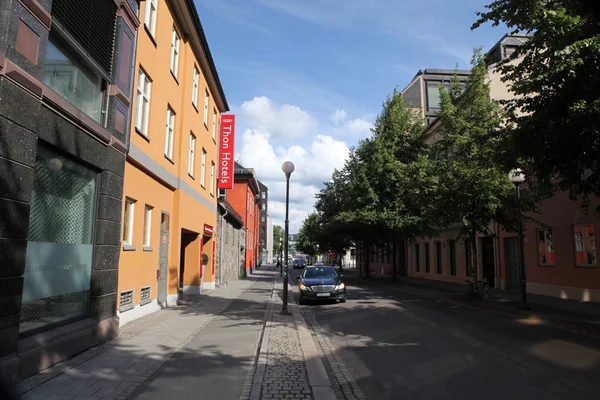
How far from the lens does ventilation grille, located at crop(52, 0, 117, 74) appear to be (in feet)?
21.8

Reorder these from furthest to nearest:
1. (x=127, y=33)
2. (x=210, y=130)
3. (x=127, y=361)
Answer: (x=210, y=130) → (x=127, y=33) → (x=127, y=361)

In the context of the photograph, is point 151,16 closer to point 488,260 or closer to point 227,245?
point 227,245

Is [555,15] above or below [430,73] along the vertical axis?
below

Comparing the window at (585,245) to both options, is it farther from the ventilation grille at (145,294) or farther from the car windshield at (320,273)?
the ventilation grille at (145,294)

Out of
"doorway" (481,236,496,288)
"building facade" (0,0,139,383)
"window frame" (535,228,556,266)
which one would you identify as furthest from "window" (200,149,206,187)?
"doorway" (481,236,496,288)

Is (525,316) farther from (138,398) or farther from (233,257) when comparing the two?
(233,257)

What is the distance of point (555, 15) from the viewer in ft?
27.4

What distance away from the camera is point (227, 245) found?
26484mm

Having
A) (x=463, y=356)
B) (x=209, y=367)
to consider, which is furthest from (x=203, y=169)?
(x=463, y=356)

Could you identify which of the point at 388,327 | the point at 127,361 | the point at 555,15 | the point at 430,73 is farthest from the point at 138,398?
the point at 430,73

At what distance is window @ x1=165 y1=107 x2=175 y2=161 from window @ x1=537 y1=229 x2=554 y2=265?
14.8m

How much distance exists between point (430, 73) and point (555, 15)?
3487 centimetres

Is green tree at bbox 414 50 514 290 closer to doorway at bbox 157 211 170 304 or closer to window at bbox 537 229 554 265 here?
window at bbox 537 229 554 265

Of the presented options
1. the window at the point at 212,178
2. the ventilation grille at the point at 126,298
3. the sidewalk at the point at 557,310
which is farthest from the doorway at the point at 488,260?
the ventilation grille at the point at 126,298
